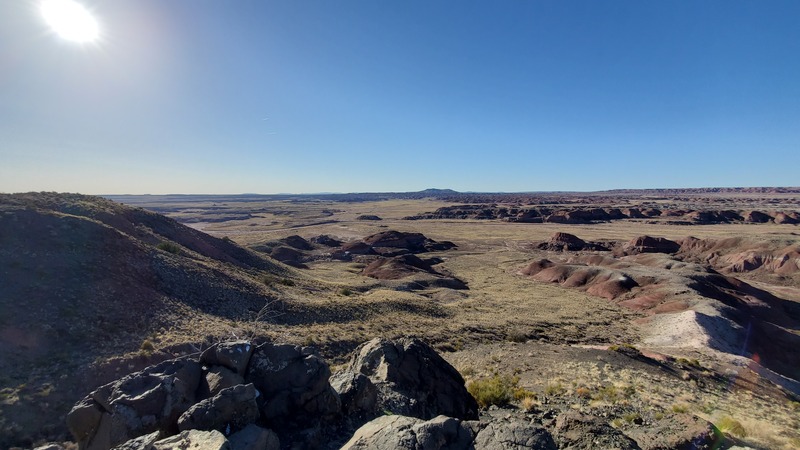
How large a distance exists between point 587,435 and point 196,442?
7999 millimetres

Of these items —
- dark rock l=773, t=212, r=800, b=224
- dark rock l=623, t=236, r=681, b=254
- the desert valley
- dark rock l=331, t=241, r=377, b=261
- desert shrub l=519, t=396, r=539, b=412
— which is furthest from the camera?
dark rock l=773, t=212, r=800, b=224

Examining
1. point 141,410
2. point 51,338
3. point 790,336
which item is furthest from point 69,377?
point 790,336

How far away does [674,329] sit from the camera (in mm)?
29781

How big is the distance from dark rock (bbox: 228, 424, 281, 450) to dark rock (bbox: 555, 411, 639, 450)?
6.23m

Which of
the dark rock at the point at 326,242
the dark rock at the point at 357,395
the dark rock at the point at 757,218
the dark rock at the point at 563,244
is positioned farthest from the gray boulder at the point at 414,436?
the dark rock at the point at 757,218

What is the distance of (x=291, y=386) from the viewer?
9.57 meters

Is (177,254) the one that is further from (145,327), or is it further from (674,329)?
(674,329)

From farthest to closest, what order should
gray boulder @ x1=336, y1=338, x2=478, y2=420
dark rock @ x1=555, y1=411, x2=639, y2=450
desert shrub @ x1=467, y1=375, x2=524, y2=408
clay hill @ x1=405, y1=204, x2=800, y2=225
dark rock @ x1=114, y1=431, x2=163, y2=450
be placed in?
clay hill @ x1=405, y1=204, x2=800, y2=225 → desert shrub @ x1=467, y1=375, x2=524, y2=408 → gray boulder @ x1=336, y1=338, x2=478, y2=420 → dark rock @ x1=555, y1=411, x2=639, y2=450 → dark rock @ x1=114, y1=431, x2=163, y2=450

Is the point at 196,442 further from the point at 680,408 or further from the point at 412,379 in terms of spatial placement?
the point at 680,408

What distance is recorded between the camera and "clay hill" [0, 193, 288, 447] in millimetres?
13133

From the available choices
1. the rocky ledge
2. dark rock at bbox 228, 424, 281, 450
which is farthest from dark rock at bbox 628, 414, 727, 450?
dark rock at bbox 228, 424, 281, 450

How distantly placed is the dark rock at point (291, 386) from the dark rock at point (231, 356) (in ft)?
0.77

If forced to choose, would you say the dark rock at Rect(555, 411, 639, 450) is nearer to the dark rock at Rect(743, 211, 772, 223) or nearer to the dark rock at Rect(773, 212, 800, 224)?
the dark rock at Rect(773, 212, 800, 224)

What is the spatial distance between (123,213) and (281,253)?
1105 inches
